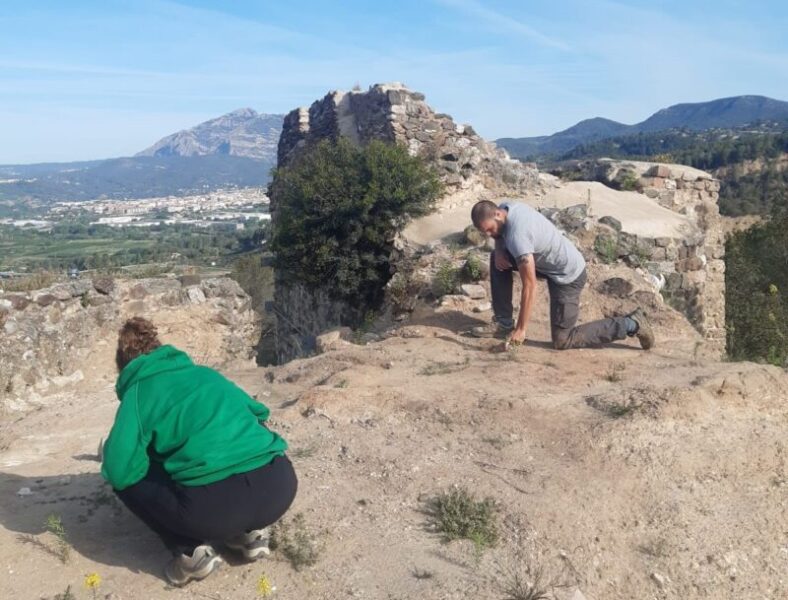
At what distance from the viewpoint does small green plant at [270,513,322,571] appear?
364 centimetres

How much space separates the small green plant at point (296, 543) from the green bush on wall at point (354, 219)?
6.86 metres

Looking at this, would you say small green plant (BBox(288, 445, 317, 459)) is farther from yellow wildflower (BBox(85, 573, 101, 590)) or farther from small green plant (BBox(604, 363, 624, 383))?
small green plant (BBox(604, 363, 624, 383))

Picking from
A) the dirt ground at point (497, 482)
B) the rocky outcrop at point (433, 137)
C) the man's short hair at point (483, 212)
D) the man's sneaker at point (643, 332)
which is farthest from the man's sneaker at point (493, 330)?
the rocky outcrop at point (433, 137)

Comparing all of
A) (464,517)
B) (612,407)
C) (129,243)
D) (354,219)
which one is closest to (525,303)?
(612,407)

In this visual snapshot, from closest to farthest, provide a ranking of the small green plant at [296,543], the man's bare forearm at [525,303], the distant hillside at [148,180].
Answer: the small green plant at [296,543]
the man's bare forearm at [525,303]
the distant hillside at [148,180]

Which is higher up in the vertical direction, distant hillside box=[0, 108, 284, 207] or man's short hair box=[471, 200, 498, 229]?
distant hillside box=[0, 108, 284, 207]

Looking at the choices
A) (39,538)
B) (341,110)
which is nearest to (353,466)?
(39,538)

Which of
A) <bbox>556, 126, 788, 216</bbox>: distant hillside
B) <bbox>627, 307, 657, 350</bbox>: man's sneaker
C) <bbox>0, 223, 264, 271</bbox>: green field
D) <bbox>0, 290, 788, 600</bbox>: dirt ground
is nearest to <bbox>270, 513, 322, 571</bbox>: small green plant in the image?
<bbox>0, 290, 788, 600</bbox>: dirt ground

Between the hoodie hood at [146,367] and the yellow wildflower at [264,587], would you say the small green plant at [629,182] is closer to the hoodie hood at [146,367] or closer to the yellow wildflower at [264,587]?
the hoodie hood at [146,367]

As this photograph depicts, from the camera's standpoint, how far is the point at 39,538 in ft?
12.7

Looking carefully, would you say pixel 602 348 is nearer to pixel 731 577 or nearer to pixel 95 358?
pixel 731 577

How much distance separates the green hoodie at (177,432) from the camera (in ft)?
11.3

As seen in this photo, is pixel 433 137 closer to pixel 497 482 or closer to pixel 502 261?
pixel 502 261

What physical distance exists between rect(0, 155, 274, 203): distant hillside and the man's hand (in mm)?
82355
